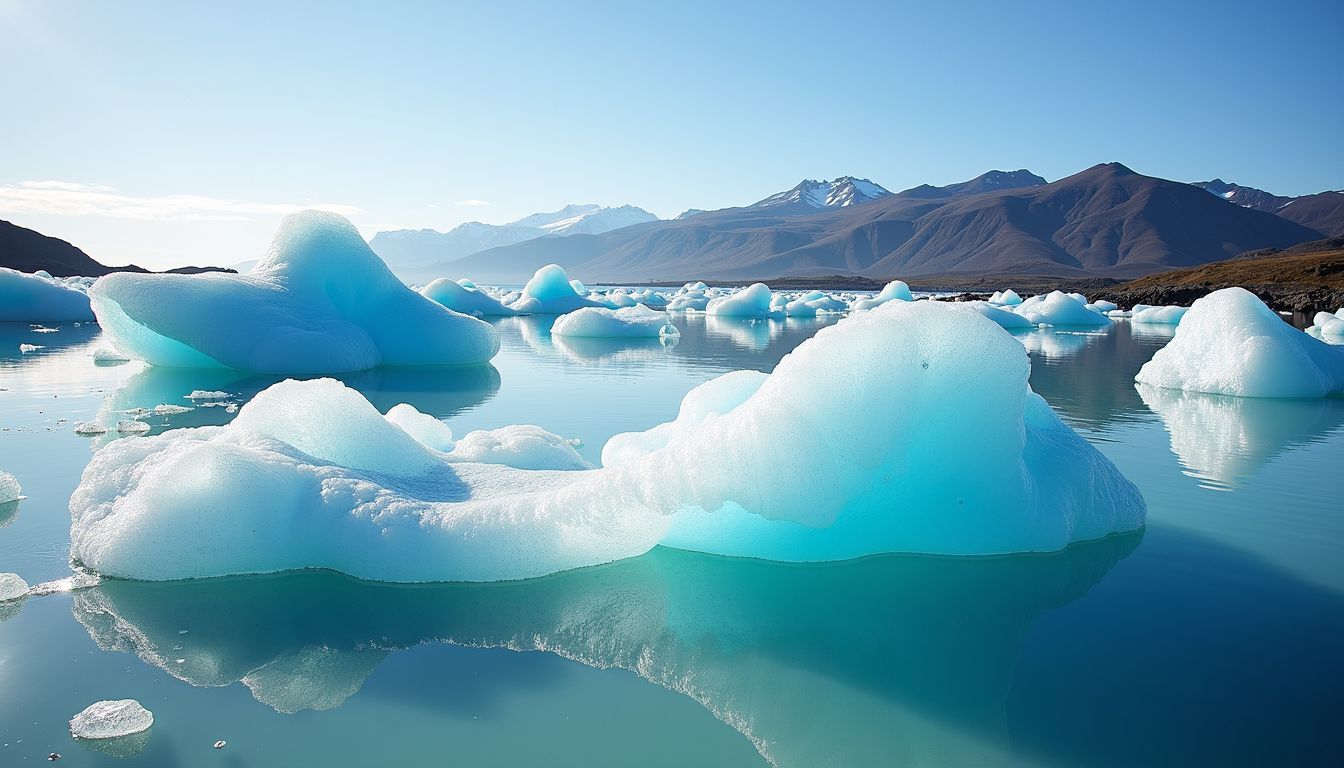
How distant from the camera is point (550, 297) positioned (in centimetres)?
3234

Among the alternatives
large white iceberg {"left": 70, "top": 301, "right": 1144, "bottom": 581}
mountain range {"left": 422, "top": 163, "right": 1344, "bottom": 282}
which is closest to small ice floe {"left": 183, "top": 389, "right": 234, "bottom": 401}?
large white iceberg {"left": 70, "top": 301, "right": 1144, "bottom": 581}

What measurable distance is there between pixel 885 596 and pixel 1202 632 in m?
1.14

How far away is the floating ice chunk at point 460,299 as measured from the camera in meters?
25.5

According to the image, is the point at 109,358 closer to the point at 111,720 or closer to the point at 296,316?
the point at 296,316

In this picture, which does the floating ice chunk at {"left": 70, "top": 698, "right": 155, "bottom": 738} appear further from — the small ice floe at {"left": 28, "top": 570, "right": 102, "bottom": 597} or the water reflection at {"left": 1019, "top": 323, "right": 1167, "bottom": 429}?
the water reflection at {"left": 1019, "top": 323, "right": 1167, "bottom": 429}

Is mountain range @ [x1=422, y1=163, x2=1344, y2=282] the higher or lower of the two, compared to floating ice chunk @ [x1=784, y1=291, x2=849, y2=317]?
higher

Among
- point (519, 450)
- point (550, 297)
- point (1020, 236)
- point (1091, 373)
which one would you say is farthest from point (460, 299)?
point (1020, 236)

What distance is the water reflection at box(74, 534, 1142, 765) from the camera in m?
2.49

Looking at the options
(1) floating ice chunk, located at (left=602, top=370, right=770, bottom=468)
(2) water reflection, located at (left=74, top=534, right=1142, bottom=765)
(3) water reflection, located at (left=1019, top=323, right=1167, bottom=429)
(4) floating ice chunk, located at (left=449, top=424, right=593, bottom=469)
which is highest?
(1) floating ice chunk, located at (left=602, top=370, right=770, bottom=468)

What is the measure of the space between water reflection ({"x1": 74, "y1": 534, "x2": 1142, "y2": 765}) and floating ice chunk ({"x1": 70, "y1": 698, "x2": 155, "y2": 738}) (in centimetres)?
25

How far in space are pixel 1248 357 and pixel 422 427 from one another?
30.3 feet

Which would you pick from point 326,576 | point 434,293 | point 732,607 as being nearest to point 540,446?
point 326,576

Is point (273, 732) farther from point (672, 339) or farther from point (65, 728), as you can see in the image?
point (672, 339)

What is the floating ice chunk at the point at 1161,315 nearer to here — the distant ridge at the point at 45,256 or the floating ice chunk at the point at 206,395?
the floating ice chunk at the point at 206,395
